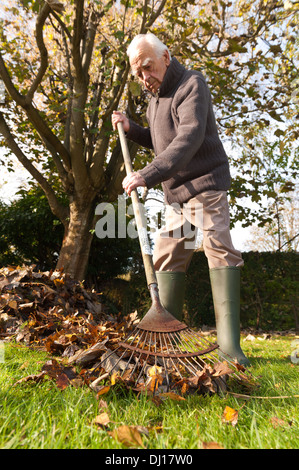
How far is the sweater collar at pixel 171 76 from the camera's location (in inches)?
112

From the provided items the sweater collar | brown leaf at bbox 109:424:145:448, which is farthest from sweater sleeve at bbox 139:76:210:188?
brown leaf at bbox 109:424:145:448

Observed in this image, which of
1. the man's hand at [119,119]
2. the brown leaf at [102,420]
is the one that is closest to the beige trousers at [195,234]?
the man's hand at [119,119]

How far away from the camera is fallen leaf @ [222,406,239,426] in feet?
4.78

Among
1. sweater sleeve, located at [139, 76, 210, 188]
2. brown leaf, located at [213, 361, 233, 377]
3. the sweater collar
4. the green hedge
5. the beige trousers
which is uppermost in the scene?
the sweater collar

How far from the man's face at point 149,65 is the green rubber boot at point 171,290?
149 centimetres

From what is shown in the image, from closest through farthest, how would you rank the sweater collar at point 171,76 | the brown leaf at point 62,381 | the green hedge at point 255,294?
the brown leaf at point 62,381, the sweater collar at point 171,76, the green hedge at point 255,294

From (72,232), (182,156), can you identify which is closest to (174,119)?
(182,156)

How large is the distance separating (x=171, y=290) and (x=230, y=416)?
147 cm

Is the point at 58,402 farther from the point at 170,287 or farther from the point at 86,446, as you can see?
the point at 170,287

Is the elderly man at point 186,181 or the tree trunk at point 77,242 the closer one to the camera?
the elderly man at point 186,181

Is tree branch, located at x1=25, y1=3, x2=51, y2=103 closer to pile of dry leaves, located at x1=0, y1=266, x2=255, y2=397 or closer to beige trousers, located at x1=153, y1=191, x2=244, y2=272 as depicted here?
pile of dry leaves, located at x1=0, y1=266, x2=255, y2=397

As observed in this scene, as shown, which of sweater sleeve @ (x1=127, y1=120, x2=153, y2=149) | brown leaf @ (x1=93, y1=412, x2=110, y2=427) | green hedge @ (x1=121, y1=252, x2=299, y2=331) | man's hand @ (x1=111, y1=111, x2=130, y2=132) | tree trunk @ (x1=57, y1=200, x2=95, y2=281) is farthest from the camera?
green hedge @ (x1=121, y1=252, x2=299, y2=331)

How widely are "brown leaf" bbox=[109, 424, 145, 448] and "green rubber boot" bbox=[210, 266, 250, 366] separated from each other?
139 cm

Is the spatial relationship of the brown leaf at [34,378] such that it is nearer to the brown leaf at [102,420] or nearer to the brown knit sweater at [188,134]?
the brown leaf at [102,420]
